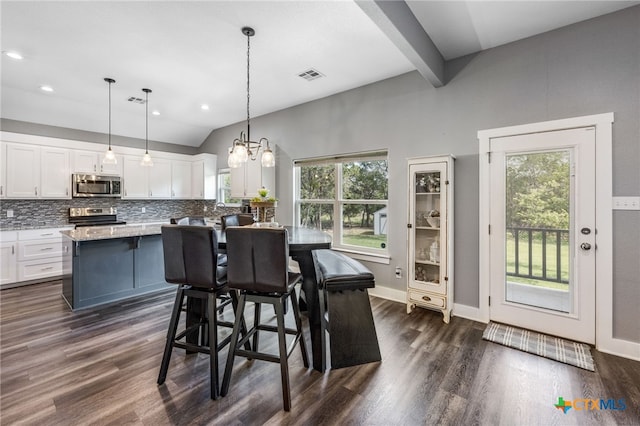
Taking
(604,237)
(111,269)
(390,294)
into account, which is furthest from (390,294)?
(111,269)

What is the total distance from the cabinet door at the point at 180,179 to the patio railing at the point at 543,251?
20.3 ft

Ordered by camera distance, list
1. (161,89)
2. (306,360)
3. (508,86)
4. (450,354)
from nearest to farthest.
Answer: (306,360) → (450,354) → (508,86) → (161,89)

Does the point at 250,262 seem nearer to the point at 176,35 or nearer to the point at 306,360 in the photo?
the point at 306,360

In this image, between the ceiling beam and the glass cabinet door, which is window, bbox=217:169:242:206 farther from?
the ceiling beam

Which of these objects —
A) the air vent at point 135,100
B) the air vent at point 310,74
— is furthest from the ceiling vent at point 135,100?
the air vent at point 310,74

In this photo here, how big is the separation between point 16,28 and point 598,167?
5426 millimetres

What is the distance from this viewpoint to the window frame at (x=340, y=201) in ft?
12.9

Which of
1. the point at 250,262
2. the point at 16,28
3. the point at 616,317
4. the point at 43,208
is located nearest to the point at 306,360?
the point at 250,262

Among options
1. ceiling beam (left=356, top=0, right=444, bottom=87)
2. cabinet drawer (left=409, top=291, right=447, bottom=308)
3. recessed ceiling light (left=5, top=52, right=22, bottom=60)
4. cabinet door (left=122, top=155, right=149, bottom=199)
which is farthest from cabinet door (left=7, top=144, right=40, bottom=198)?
cabinet drawer (left=409, top=291, right=447, bottom=308)

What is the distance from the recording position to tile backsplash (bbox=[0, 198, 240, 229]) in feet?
15.1

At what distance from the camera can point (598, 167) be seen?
249 cm

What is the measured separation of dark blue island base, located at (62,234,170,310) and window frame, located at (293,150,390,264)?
224 cm

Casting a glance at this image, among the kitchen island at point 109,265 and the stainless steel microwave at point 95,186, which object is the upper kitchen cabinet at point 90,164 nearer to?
the stainless steel microwave at point 95,186
